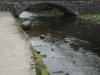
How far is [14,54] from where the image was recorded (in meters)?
26.0

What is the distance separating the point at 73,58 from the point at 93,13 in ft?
138

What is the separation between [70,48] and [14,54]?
526 inches

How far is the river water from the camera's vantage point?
29.4 meters

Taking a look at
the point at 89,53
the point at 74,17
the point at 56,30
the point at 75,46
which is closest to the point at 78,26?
the point at 56,30

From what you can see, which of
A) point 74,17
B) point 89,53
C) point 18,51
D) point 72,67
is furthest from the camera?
point 74,17

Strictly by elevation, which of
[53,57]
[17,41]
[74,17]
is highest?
[17,41]

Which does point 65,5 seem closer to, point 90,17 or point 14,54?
point 90,17

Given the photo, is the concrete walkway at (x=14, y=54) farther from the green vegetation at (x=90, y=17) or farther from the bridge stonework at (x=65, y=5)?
the bridge stonework at (x=65, y=5)

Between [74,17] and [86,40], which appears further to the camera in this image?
[74,17]

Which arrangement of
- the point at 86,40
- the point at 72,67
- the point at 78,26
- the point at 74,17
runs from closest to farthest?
the point at 72,67 → the point at 86,40 → the point at 78,26 → the point at 74,17

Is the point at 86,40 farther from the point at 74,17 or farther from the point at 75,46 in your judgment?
the point at 74,17

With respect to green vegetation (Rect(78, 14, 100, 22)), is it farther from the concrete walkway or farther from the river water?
the concrete walkway

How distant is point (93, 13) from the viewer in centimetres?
7375

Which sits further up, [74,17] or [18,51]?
[18,51]
